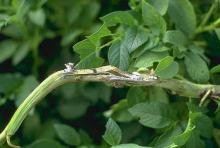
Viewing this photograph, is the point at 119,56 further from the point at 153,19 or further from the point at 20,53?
the point at 20,53

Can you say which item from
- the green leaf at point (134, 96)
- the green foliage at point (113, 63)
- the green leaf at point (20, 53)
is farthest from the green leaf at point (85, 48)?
the green leaf at point (20, 53)

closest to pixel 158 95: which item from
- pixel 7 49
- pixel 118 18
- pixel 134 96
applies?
pixel 134 96

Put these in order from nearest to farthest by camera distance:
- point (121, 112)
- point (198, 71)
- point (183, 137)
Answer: point (183, 137), point (198, 71), point (121, 112)

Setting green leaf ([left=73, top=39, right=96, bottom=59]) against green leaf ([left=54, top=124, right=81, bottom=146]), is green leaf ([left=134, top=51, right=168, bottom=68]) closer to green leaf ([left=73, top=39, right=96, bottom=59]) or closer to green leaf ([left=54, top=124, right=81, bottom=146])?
green leaf ([left=73, top=39, right=96, bottom=59])

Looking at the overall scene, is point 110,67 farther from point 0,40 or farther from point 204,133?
point 0,40

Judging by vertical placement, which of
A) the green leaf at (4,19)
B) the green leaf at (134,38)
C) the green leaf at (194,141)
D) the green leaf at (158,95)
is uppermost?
the green leaf at (4,19)

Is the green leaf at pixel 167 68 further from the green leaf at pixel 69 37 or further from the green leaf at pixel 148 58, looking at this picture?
the green leaf at pixel 69 37

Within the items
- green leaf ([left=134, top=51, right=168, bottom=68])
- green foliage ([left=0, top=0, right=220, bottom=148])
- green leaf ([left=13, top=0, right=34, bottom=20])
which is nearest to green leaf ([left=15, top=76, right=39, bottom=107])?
green foliage ([left=0, top=0, right=220, bottom=148])
